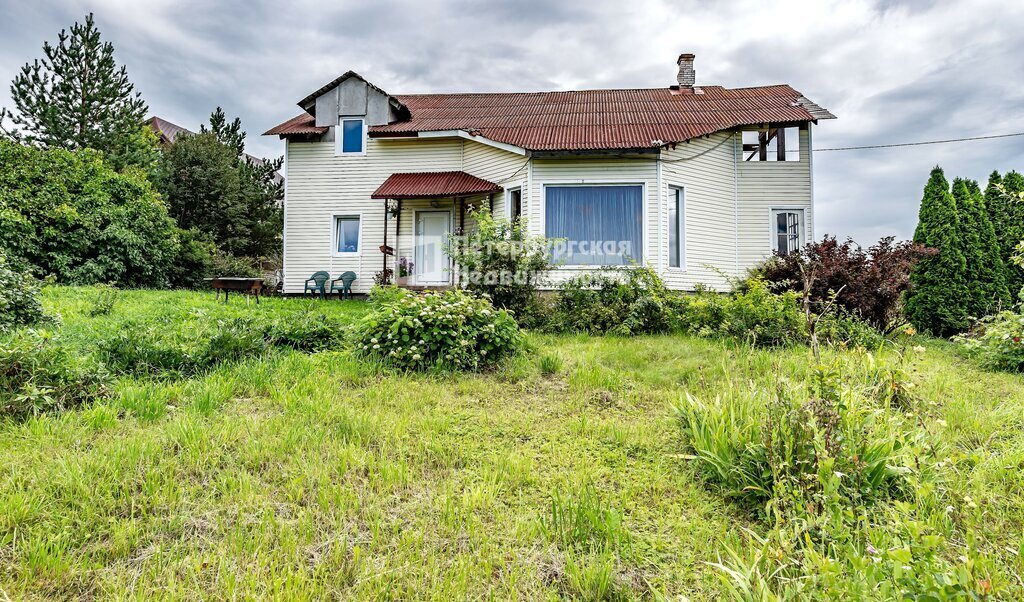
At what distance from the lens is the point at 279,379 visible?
154 inches

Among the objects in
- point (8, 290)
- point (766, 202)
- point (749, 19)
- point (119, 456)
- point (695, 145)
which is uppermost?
point (749, 19)

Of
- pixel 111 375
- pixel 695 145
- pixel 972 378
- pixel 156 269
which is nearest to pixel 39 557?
pixel 111 375

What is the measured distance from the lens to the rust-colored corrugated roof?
427 inches

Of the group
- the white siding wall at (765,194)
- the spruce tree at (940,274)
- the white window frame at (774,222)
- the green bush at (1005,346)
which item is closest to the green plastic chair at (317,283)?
the white siding wall at (765,194)

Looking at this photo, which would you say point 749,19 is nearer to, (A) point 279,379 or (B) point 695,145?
(B) point 695,145

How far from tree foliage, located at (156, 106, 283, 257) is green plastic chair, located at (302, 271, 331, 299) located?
29.3 ft

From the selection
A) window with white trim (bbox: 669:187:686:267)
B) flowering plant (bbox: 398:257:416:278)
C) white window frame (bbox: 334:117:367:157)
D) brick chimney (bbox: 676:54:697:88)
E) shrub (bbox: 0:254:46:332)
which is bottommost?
shrub (bbox: 0:254:46:332)

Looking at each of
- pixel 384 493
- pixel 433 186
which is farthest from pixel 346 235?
pixel 384 493

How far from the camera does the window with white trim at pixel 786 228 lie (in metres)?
12.4

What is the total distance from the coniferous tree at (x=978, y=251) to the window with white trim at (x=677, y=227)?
5.77m

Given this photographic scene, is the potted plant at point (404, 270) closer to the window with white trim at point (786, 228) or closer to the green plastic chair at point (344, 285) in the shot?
the green plastic chair at point (344, 285)

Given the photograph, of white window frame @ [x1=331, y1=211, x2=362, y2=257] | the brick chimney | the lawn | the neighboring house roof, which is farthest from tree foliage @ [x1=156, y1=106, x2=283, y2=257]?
the lawn

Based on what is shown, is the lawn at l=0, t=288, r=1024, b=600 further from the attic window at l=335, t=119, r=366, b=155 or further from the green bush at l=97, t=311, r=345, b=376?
the attic window at l=335, t=119, r=366, b=155

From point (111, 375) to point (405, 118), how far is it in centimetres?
Answer: 1188
